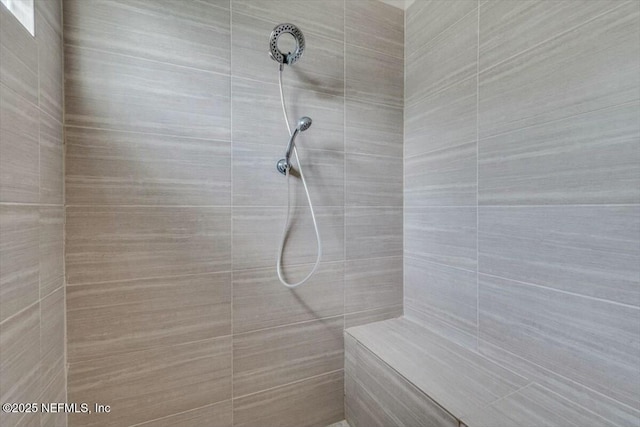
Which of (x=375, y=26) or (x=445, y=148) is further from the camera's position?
(x=375, y=26)

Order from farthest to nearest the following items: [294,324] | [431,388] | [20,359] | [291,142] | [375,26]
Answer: [375,26], [294,324], [291,142], [431,388], [20,359]

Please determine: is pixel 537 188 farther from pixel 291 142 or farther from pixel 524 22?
pixel 291 142

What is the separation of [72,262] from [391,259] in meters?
1.33

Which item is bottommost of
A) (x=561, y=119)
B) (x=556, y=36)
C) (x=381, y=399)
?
(x=381, y=399)

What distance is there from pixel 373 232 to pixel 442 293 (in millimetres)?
421

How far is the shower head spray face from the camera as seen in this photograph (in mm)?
997

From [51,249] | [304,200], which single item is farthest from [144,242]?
[304,200]

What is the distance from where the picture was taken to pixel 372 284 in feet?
4.55

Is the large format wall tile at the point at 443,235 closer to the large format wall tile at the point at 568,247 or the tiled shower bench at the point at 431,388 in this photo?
the large format wall tile at the point at 568,247

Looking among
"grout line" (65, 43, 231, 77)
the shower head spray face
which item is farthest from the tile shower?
the shower head spray face

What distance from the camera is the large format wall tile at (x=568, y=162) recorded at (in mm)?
716

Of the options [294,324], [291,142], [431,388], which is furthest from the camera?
[294,324]

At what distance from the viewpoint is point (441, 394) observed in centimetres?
86

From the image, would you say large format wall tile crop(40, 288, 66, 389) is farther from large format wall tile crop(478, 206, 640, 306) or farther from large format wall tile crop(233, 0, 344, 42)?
large format wall tile crop(478, 206, 640, 306)
